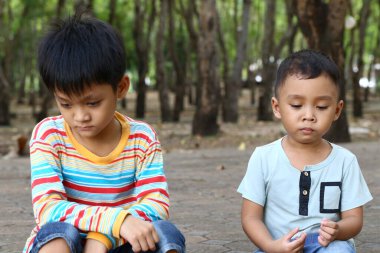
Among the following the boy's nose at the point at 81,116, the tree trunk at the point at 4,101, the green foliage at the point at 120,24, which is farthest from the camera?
the green foliage at the point at 120,24

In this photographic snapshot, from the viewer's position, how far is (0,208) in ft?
21.9

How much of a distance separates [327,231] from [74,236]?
3.25 feet

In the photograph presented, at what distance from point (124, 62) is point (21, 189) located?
4.99 meters

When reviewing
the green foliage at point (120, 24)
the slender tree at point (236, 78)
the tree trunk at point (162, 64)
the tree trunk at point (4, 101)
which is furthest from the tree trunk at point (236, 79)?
the tree trunk at point (4, 101)

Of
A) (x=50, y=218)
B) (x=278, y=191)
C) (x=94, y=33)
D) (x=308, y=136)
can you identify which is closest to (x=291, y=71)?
(x=308, y=136)

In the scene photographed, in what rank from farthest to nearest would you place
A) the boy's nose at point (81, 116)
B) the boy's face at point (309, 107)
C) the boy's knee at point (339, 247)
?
1. the boy's face at point (309, 107)
2. the boy's knee at point (339, 247)
3. the boy's nose at point (81, 116)

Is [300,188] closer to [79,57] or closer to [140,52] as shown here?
[79,57]

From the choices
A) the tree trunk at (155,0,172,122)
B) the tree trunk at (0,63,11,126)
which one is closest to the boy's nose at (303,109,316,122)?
the tree trunk at (0,63,11,126)

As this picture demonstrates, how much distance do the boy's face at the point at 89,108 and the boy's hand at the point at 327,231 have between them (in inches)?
37.4

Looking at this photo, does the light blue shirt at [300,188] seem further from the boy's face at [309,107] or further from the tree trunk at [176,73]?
the tree trunk at [176,73]

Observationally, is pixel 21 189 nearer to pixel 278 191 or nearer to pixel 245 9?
pixel 278 191

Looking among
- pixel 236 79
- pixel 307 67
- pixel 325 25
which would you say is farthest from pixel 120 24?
pixel 307 67

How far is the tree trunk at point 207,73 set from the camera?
48.0ft

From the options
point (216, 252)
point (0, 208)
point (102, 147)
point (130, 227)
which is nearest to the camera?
point (130, 227)
